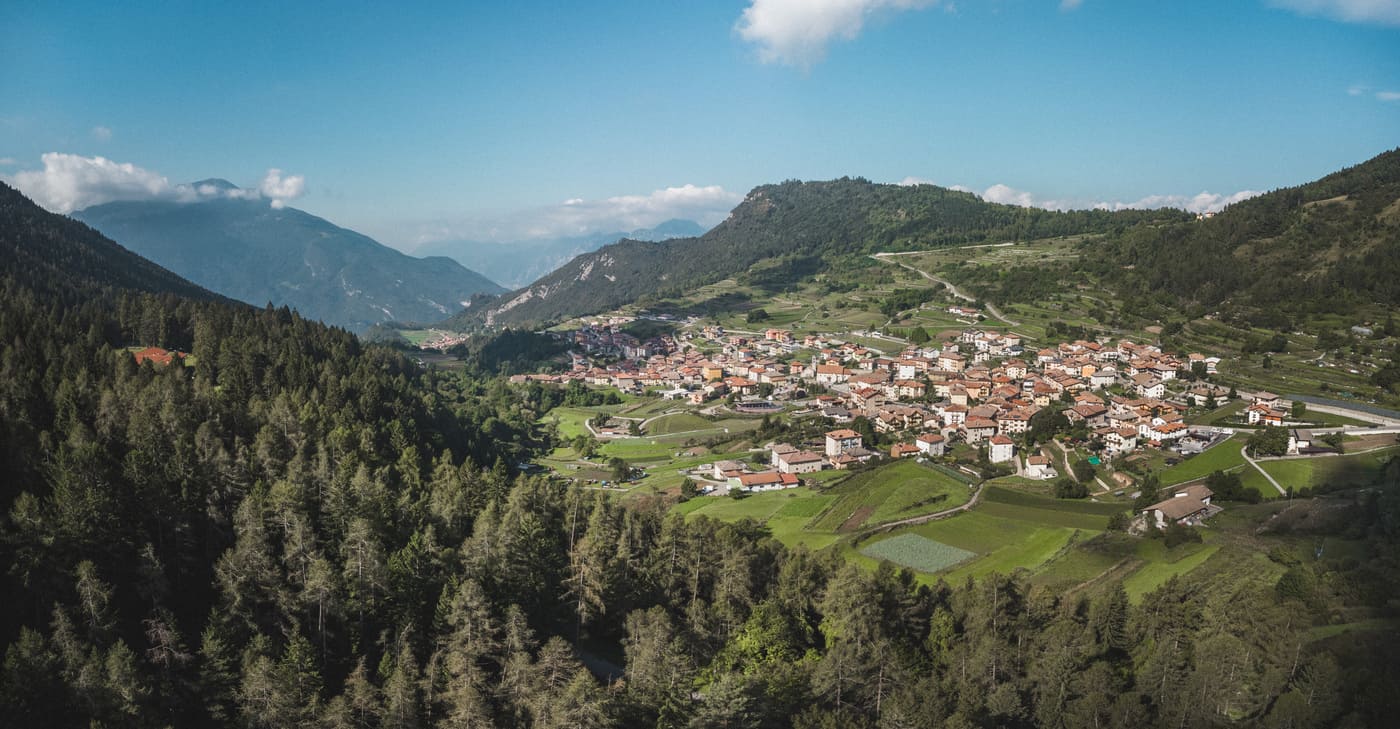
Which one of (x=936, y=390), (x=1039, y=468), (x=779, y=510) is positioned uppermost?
(x=936, y=390)

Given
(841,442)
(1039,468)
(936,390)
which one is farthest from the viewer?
(936,390)

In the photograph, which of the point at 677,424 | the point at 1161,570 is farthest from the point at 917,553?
the point at 677,424

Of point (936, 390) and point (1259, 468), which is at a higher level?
point (936, 390)

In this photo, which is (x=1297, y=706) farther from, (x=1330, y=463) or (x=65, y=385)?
(x=65, y=385)

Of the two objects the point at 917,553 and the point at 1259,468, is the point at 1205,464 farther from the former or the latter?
the point at 917,553

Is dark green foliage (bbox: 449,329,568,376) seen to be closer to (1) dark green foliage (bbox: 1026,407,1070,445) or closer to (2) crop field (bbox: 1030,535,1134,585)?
(1) dark green foliage (bbox: 1026,407,1070,445)

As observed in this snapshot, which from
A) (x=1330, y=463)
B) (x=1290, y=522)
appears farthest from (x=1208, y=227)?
(x=1290, y=522)

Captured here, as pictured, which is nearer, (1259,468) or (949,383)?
(1259,468)

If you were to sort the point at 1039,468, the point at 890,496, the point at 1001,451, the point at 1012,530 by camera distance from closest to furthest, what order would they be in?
1. the point at 1012,530
2. the point at 890,496
3. the point at 1039,468
4. the point at 1001,451
